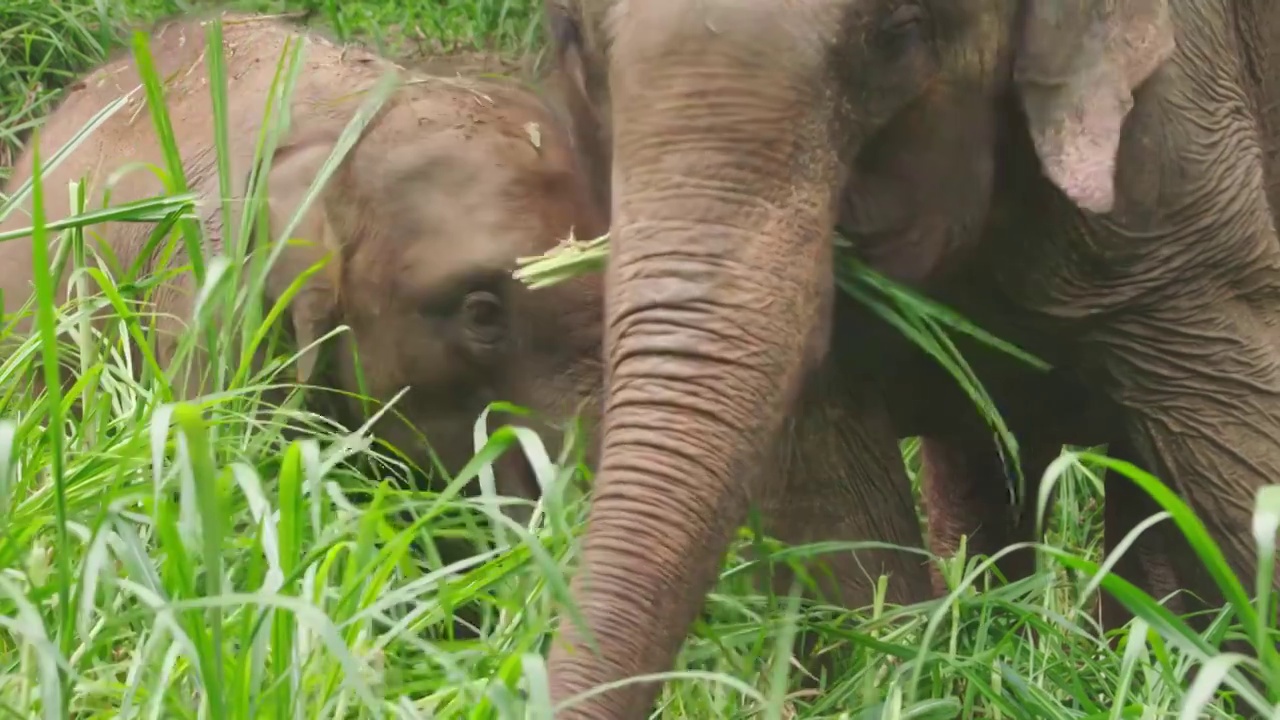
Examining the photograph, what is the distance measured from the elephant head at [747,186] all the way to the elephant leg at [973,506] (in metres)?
1.74

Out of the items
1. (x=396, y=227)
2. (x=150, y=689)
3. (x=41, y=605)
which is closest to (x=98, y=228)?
(x=396, y=227)

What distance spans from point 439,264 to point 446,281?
3 cm

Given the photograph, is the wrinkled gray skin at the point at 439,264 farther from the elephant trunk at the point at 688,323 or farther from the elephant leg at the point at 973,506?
the elephant leg at the point at 973,506

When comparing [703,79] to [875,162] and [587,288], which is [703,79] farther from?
[587,288]

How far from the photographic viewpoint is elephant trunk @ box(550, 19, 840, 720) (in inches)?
90.5

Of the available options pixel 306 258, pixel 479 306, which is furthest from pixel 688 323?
pixel 306 258

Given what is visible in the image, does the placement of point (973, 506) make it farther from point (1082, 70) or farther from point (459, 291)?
point (1082, 70)

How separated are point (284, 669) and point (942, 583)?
269 cm

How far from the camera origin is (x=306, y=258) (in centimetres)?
366

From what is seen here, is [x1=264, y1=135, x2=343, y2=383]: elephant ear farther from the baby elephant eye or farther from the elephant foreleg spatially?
the elephant foreleg

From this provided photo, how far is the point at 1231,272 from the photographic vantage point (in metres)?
3.26

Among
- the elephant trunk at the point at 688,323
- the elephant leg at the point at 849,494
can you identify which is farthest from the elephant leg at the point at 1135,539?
the elephant trunk at the point at 688,323

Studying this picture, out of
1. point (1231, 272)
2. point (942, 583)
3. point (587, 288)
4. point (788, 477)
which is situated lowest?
point (942, 583)

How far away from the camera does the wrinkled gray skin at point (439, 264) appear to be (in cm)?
354
